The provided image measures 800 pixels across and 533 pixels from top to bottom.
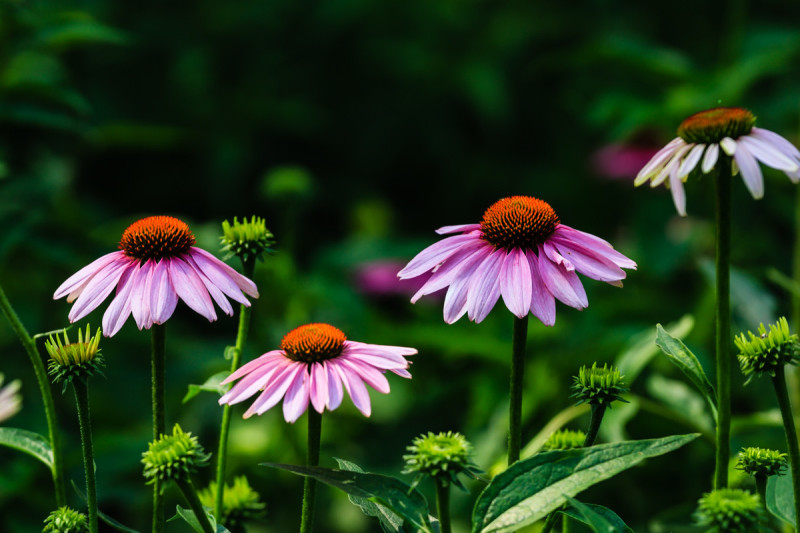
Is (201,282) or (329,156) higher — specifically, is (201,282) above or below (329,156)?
below

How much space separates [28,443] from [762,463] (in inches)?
20.5

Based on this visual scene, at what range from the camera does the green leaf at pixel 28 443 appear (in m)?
0.60

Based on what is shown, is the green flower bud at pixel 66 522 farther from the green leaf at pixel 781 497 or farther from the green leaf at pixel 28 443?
the green leaf at pixel 781 497

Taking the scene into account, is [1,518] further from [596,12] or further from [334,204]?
[596,12]

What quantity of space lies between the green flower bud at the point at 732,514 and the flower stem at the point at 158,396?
0.34 metres

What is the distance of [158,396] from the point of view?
56 centimetres

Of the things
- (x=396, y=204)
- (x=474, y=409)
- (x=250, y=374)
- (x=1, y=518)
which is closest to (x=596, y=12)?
(x=396, y=204)

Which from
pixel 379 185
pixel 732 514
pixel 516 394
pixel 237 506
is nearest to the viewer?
pixel 732 514

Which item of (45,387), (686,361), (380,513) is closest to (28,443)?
Result: (45,387)

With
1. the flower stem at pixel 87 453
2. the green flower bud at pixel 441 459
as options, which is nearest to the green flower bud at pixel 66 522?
the flower stem at pixel 87 453

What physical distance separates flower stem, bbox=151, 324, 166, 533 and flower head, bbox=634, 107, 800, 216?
1.21 feet

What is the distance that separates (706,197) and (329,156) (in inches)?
57.6

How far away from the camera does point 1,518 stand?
116 cm

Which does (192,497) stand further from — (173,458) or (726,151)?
(726,151)
